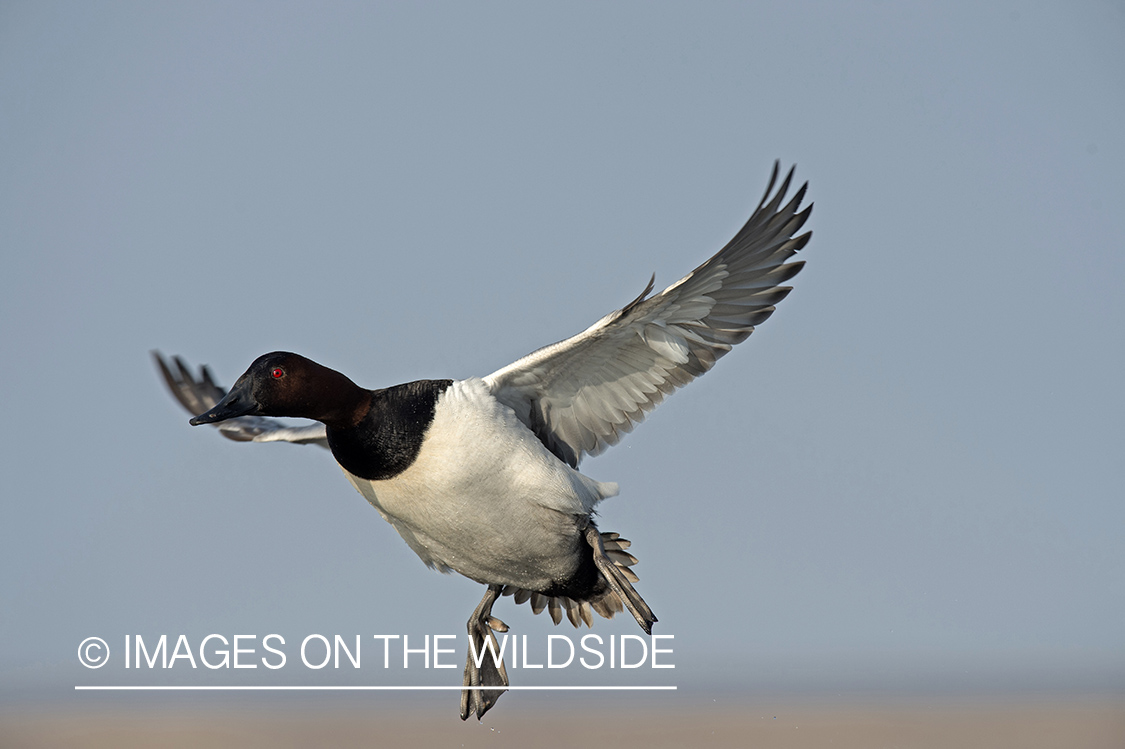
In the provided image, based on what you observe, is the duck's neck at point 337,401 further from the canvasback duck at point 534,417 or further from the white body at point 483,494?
the white body at point 483,494

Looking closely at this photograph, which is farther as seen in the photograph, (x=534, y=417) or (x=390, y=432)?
(x=534, y=417)

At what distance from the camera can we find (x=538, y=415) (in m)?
8.13

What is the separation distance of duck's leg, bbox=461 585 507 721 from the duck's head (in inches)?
95.8

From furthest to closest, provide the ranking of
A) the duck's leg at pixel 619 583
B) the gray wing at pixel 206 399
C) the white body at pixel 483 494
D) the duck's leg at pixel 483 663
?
the gray wing at pixel 206 399, the duck's leg at pixel 483 663, the duck's leg at pixel 619 583, the white body at pixel 483 494

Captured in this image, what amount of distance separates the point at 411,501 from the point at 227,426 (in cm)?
336

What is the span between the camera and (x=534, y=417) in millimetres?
8133

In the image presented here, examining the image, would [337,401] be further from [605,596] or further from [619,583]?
[605,596]

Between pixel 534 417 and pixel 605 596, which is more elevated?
pixel 534 417

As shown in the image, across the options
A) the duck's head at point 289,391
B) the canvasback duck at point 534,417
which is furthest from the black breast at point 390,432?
the duck's head at point 289,391

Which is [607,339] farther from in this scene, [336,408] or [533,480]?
[336,408]

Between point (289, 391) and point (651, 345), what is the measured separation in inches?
98.2

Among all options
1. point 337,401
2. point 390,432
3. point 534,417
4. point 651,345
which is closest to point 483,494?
point 390,432

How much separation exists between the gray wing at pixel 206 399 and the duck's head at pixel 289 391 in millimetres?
2315

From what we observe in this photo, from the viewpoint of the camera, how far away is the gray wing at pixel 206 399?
9871 millimetres
